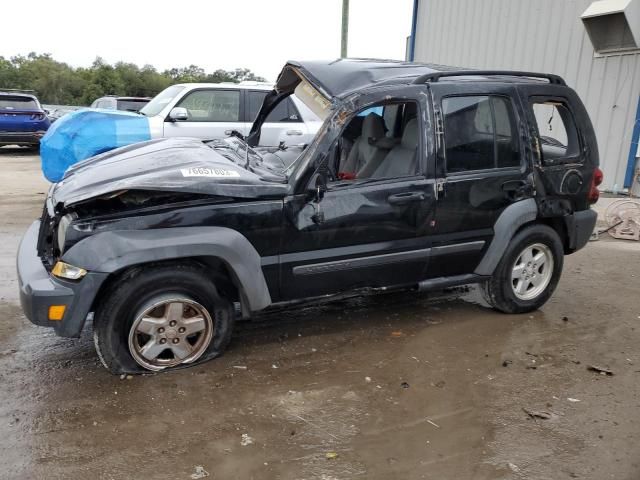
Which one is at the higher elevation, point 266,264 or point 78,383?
point 266,264

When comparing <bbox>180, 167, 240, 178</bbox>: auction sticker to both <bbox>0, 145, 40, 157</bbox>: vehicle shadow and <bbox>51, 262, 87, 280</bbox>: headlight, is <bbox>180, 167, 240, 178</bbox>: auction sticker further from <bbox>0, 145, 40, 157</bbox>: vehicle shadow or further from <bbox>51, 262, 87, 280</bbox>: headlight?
<bbox>0, 145, 40, 157</bbox>: vehicle shadow

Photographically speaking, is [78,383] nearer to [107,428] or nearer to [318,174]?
[107,428]

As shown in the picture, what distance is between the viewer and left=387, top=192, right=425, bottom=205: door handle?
152 inches

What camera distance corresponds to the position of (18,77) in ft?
161

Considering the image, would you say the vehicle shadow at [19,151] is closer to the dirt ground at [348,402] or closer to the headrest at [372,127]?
the dirt ground at [348,402]

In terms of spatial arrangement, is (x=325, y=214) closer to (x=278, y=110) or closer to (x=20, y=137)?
(x=278, y=110)

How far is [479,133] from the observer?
13.8ft

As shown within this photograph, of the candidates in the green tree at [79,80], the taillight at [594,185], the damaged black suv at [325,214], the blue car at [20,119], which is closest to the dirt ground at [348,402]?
the damaged black suv at [325,214]

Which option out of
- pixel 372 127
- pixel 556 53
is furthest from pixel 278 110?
pixel 556 53

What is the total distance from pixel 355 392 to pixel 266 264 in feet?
3.22

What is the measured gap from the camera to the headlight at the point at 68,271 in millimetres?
3150

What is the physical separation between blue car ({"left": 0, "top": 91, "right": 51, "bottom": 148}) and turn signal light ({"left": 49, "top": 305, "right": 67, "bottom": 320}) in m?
13.9

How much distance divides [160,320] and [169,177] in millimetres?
878

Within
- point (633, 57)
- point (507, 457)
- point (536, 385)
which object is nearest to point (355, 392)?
point (507, 457)
